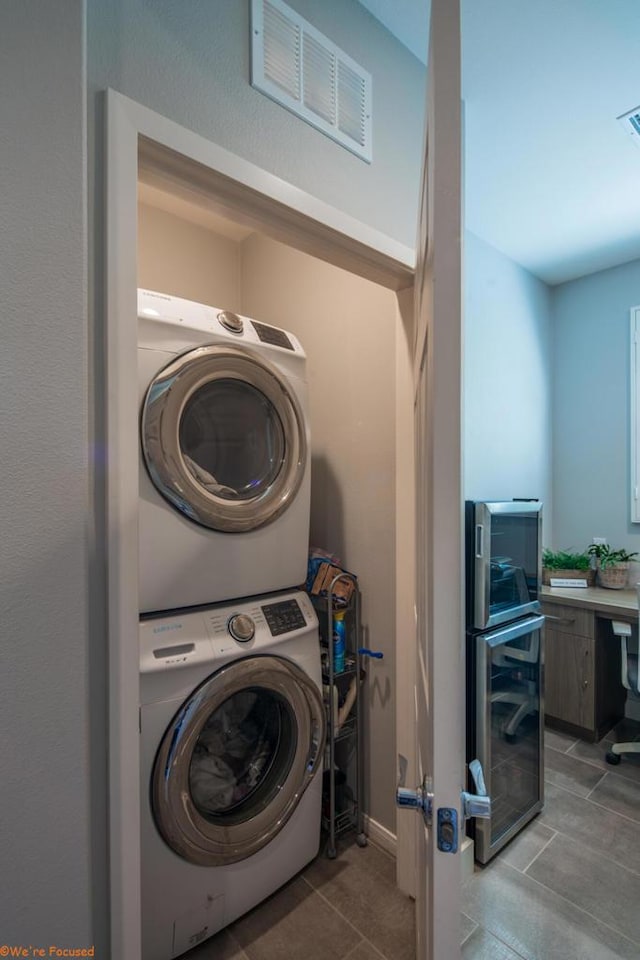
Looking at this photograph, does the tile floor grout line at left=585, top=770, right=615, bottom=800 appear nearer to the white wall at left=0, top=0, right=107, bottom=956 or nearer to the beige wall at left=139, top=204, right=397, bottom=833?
the beige wall at left=139, top=204, right=397, bottom=833

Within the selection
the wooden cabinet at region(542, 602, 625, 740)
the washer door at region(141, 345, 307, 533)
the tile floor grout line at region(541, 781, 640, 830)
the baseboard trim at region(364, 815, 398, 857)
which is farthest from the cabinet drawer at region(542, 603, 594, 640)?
the washer door at region(141, 345, 307, 533)

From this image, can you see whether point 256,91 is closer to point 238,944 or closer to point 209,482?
point 209,482

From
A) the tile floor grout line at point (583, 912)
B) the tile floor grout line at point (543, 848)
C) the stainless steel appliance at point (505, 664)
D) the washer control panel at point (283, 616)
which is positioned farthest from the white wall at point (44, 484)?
the tile floor grout line at point (543, 848)

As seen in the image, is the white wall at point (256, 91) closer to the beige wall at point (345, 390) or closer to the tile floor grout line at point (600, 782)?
the beige wall at point (345, 390)

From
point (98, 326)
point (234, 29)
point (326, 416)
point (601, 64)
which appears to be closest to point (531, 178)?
point (601, 64)

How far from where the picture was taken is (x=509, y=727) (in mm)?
1886

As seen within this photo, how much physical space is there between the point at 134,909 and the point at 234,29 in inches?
74.4

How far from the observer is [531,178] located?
2.13m

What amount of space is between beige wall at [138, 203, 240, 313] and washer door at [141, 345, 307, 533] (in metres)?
1.10

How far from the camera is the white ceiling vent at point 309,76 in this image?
1.10 meters

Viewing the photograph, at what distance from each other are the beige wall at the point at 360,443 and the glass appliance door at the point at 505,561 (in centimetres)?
34

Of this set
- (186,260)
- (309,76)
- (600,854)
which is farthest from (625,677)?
(186,260)

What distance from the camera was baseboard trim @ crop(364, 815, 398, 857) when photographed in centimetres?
171

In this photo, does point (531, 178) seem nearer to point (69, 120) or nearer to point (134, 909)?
point (69, 120)
